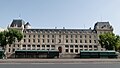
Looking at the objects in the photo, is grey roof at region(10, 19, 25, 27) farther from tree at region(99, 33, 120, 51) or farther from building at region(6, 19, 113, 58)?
tree at region(99, 33, 120, 51)

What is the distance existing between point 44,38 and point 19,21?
1807 cm

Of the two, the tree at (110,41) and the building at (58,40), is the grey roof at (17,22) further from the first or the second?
the tree at (110,41)

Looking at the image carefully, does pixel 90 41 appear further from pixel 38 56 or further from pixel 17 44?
pixel 38 56

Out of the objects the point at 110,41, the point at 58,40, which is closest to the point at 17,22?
the point at 58,40

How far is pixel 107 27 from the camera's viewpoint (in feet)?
398

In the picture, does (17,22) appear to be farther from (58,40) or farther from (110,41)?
(110,41)

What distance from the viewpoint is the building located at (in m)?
114

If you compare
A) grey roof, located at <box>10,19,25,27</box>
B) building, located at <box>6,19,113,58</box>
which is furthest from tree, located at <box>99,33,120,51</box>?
grey roof, located at <box>10,19,25,27</box>

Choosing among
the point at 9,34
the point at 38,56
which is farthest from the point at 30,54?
the point at 9,34

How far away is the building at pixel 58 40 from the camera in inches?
4503

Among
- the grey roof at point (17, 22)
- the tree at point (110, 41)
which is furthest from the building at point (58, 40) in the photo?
the tree at point (110, 41)

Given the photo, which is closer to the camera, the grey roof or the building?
the building

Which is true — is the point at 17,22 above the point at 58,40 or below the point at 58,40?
above

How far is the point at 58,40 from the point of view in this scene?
381 feet
